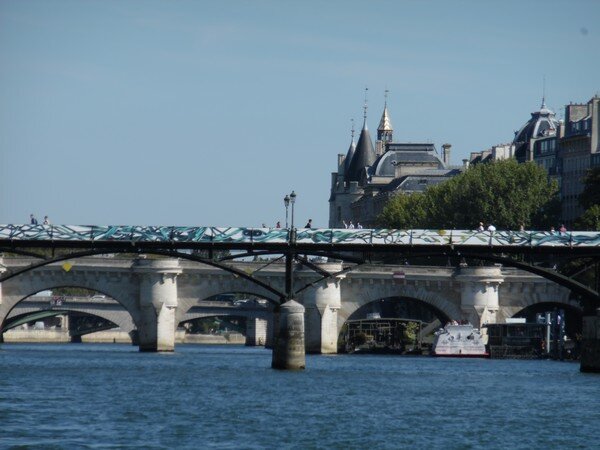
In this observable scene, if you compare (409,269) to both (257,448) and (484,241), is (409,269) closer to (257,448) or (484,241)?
(484,241)

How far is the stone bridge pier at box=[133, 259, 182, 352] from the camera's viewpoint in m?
138

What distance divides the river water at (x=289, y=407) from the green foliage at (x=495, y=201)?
63.3 m

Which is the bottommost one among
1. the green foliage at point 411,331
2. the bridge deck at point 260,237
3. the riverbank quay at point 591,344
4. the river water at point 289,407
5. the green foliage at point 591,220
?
the river water at point 289,407

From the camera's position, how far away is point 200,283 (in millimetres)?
140000

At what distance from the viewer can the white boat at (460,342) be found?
5399 inches

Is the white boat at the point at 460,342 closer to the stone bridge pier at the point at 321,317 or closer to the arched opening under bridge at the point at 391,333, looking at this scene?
the arched opening under bridge at the point at 391,333

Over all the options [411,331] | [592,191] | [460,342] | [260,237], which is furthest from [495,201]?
[260,237]

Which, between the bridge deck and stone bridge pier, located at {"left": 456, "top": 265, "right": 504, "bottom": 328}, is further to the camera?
stone bridge pier, located at {"left": 456, "top": 265, "right": 504, "bottom": 328}

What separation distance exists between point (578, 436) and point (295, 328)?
28.6m

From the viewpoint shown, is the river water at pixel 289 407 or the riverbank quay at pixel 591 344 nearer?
the river water at pixel 289 407

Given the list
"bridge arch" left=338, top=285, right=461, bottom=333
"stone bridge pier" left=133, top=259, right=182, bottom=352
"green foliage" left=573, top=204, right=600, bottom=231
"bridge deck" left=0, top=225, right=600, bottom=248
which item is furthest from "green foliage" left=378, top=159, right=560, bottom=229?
"bridge deck" left=0, top=225, right=600, bottom=248

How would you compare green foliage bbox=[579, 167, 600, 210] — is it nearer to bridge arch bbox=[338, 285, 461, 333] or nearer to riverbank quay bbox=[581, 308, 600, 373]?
bridge arch bbox=[338, 285, 461, 333]

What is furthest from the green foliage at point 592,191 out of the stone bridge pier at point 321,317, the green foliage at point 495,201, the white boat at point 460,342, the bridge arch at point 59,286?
the bridge arch at point 59,286

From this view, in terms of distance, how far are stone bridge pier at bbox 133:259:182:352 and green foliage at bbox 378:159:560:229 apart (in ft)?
125
